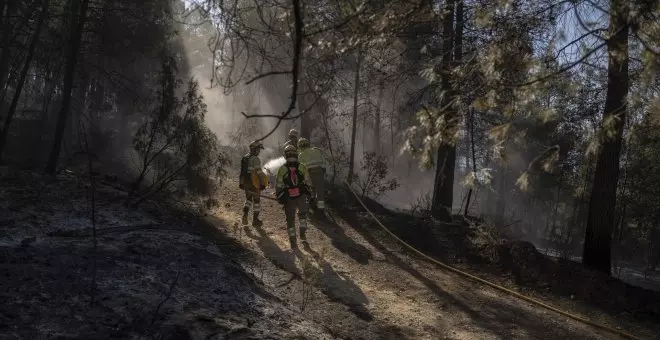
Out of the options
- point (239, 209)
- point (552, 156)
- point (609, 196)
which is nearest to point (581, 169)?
point (609, 196)

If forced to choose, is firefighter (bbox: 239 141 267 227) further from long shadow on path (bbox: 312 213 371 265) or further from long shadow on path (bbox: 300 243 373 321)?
long shadow on path (bbox: 300 243 373 321)

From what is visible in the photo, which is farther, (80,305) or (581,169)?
(581,169)

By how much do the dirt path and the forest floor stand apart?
3 cm

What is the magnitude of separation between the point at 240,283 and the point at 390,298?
7.97ft

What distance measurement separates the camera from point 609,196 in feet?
30.5

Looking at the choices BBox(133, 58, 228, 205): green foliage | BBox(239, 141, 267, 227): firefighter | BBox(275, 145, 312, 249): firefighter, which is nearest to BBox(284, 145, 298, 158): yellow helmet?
BBox(275, 145, 312, 249): firefighter

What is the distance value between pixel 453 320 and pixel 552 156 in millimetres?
2844

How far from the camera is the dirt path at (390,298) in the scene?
6004 mm

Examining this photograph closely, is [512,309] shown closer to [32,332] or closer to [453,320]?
[453,320]

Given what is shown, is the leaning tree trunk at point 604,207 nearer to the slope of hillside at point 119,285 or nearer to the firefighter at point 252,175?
the firefighter at point 252,175

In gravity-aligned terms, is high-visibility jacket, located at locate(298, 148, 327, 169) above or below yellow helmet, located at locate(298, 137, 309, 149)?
below

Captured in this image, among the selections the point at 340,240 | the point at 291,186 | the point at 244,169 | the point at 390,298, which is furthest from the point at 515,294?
the point at 244,169

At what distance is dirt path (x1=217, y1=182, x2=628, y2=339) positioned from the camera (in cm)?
600

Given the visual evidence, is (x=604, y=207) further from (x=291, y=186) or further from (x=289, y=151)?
(x=289, y=151)
